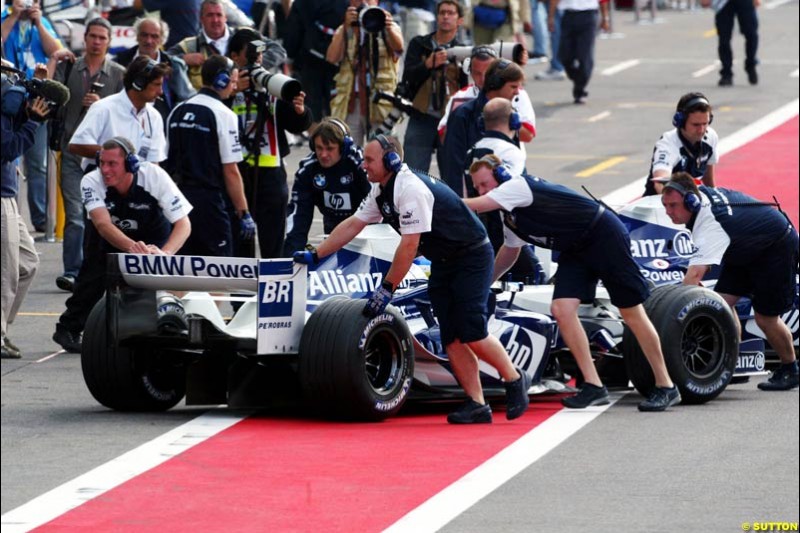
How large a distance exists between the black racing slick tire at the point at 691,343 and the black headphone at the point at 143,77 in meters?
3.81

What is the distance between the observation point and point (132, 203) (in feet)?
43.5

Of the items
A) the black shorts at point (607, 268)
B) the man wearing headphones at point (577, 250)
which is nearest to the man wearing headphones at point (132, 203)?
the man wearing headphones at point (577, 250)

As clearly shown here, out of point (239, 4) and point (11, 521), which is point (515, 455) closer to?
point (11, 521)

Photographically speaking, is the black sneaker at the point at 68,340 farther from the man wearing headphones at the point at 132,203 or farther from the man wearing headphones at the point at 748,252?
the man wearing headphones at the point at 748,252

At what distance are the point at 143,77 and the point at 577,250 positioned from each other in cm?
352

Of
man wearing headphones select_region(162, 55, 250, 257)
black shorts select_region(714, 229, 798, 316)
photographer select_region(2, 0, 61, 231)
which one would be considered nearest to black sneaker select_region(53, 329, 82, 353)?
man wearing headphones select_region(162, 55, 250, 257)

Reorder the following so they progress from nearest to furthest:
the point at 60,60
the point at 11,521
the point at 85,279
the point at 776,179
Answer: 1. the point at 11,521
2. the point at 85,279
3. the point at 60,60
4. the point at 776,179

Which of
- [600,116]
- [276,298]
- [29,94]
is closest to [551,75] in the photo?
[600,116]

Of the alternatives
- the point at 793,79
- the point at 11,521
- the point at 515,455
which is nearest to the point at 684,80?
the point at 793,79

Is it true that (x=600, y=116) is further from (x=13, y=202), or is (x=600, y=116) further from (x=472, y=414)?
(x=472, y=414)

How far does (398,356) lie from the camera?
12.0m

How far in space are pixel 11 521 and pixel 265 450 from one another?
193cm

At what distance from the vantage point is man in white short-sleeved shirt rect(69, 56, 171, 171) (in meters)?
14.2

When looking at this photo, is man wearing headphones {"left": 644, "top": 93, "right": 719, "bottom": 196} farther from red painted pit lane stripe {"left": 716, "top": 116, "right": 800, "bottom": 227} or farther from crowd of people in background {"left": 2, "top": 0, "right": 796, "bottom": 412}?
red painted pit lane stripe {"left": 716, "top": 116, "right": 800, "bottom": 227}
